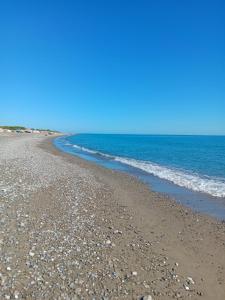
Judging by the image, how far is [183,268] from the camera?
7.58m

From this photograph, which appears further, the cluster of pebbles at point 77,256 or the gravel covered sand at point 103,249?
the gravel covered sand at point 103,249

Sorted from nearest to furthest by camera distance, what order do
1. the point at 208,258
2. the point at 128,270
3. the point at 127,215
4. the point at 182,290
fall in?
the point at 182,290
the point at 128,270
the point at 208,258
the point at 127,215

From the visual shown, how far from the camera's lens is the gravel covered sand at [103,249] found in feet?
20.9

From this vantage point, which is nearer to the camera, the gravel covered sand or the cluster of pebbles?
the cluster of pebbles

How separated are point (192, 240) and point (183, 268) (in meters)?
2.47

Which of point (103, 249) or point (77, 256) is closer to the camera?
point (77, 256)

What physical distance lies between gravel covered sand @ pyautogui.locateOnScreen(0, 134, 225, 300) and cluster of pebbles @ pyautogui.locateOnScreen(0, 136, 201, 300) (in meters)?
0.02

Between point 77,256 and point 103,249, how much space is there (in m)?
0.96

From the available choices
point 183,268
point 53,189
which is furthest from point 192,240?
point 53,189

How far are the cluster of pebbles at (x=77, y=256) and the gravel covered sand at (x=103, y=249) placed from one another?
0.02 metres

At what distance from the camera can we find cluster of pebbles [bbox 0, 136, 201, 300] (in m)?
6.25

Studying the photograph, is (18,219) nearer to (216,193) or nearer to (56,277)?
(56,277)

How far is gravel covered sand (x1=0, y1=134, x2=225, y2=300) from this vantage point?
6.38 m

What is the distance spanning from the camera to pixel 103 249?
27.2 feet
